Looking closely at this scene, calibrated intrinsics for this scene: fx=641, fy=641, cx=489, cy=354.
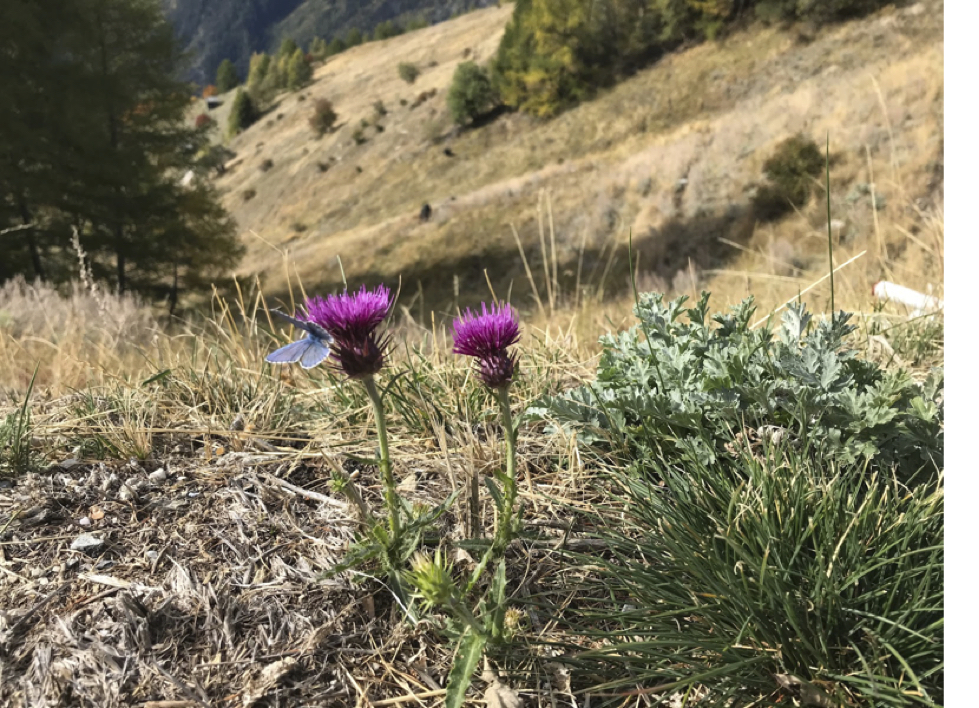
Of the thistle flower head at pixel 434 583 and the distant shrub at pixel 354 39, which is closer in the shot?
the thistle flower head at pixel 434 583

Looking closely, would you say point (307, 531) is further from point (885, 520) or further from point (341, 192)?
point (341, 192)

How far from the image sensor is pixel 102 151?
55.5 feet

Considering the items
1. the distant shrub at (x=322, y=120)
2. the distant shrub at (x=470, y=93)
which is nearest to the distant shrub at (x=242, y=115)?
the distant shrub at (x=322, y=120)

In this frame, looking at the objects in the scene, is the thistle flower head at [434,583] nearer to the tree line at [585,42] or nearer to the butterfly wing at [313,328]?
the butterfly wing at [313,328]

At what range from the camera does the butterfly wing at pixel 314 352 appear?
1.20 meters

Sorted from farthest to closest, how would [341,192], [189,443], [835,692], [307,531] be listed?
[341,192] → [189,443] → [307,531] → [835,692]

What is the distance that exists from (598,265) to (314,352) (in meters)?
16.1

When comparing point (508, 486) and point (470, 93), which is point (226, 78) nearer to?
point (470, 93)

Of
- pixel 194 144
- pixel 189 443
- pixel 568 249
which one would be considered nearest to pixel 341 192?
pixel 194 144

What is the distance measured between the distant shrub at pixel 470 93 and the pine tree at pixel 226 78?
71.2 meters

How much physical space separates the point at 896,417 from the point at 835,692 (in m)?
0.79

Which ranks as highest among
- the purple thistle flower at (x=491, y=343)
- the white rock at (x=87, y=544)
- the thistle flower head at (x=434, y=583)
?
the purple thistle flower at (x=491, y=343)

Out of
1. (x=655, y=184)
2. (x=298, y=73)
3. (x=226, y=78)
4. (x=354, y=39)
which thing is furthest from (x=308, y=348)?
(x=226, y=78)

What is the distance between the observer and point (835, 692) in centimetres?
111
